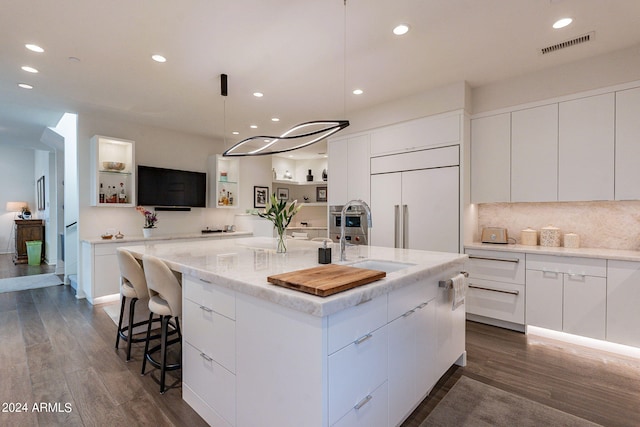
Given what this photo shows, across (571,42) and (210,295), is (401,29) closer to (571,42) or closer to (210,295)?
(571,42)

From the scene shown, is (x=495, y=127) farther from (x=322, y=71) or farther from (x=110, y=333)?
(x=110, y=333)

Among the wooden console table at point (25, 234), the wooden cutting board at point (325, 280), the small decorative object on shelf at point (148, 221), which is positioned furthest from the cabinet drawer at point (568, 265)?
the wooden console table at point (25, 234)

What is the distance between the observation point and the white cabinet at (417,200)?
3.55 meters

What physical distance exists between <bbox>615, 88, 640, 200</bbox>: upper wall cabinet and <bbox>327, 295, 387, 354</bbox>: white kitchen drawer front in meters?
2.88

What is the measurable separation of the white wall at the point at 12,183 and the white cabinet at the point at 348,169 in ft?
30.9

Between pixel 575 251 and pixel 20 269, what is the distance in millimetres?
9813

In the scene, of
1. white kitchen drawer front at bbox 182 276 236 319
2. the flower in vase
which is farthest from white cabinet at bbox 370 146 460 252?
the flower in vase

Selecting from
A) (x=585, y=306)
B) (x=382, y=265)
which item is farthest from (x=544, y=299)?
(x=382, y=265)

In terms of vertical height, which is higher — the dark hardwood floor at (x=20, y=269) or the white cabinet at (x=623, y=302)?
the white cabinet at (x=623, y=302)

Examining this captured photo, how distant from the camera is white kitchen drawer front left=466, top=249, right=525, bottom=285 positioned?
10.4 feet

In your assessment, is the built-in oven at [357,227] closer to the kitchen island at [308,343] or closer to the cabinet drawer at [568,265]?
the cabinet drawer at [568,265]

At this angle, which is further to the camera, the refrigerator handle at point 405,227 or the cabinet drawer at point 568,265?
the refrigerator handle at point 405,227

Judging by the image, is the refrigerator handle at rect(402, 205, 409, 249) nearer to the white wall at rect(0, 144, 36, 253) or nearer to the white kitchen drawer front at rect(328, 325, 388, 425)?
the white kitchen drawer front at rect(328, 325, 388, 425)

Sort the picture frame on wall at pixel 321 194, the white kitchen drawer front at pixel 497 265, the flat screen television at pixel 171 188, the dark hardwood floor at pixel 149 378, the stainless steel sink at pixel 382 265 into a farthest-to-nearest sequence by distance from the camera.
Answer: the picture frame on wall at pixel 321 194 → the flat screen television at pixel 171 188 → the white kitchen drawer front at pixel 497 265 → the stainless steel sink at pixel 382 265 → the dark hardwood floor at pixel 149 378
